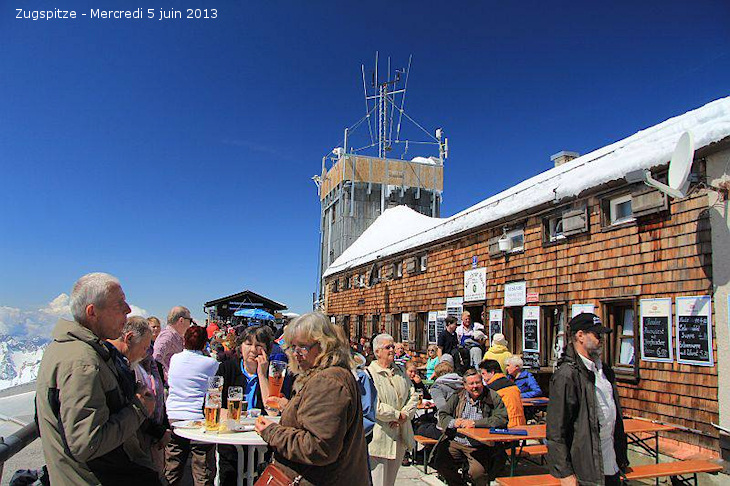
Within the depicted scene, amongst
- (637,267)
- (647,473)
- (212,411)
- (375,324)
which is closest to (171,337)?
(212,411)

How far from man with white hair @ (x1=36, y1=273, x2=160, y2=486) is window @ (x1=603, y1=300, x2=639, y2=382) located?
7249 millimetres

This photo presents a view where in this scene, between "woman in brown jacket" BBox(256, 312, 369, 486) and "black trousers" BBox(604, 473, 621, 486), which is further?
"black trousers" BBox(604, 473, 621, 486)

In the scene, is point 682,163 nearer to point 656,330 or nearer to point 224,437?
point 656,330

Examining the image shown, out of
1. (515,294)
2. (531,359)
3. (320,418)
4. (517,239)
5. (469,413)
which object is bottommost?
(469,413)

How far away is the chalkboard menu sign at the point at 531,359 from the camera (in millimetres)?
10227

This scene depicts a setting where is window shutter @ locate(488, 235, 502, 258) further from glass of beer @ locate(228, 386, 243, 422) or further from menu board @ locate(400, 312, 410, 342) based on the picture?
glass of beer @ locate(228, 386, 243, 422)

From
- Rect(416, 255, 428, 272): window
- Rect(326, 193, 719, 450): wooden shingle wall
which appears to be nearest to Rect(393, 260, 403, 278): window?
Rect(416, 255, 428, 272): window

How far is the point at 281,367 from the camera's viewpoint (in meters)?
4.58

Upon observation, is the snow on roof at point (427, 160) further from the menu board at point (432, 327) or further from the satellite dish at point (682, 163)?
the satellite dish at point (682, 163)

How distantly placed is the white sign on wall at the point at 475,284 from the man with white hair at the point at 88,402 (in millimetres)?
10189

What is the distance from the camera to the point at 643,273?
7938mm

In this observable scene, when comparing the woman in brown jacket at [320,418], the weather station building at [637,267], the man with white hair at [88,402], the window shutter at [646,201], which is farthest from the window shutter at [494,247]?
the man with white hair at [88,402]

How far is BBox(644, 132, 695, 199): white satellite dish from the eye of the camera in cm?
657

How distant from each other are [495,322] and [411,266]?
17.6 ft
